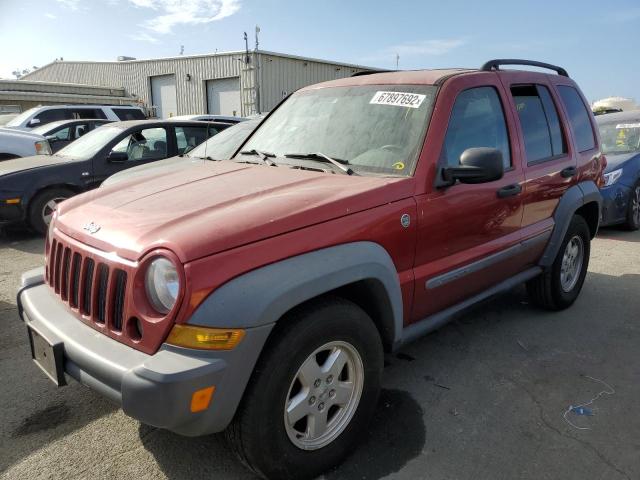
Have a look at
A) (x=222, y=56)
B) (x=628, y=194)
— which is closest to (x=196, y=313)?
(x=628, y=194)

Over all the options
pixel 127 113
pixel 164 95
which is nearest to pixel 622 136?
pixel 127 113

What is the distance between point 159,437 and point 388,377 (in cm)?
145

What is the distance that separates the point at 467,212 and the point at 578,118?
211cm

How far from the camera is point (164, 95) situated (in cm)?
2819

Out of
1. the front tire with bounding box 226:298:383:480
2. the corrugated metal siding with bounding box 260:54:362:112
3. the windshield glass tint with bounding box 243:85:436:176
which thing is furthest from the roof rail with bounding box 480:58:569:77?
the corrugated metal siding with bounding box 260:54:362:112

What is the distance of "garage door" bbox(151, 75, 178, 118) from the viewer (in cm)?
2773

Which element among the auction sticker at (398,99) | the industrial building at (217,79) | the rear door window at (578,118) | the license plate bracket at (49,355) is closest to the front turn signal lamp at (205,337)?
the license plate bracket at (49,355)

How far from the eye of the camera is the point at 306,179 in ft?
8.75

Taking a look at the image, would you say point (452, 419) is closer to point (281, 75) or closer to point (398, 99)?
point (398, 99)

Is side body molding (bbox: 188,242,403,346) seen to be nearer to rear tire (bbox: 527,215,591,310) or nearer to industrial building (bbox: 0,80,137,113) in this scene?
rear tire (bbox: 527,215,591,310)

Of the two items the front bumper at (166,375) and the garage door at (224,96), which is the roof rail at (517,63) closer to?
the front bumper at (166,375)

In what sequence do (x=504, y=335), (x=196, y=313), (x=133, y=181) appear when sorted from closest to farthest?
1. (x=196, y=313)
2. (x=133, y=181)
3. (x=504, y=335)

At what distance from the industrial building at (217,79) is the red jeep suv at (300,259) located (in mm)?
20038

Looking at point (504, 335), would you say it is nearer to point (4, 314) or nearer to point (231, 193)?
point (231, 193)
